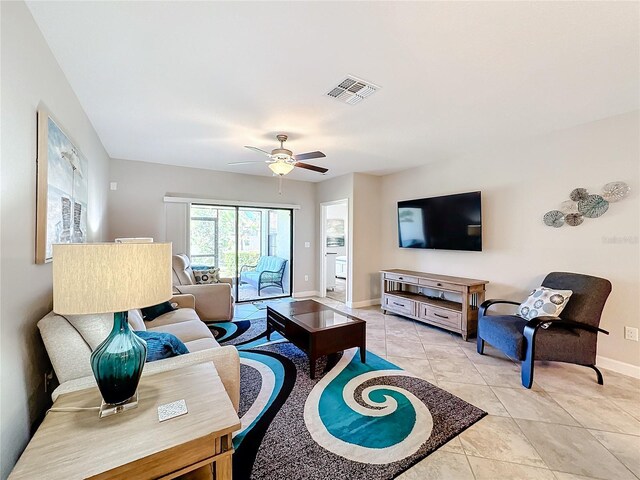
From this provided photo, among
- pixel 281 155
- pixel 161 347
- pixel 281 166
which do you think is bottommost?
pixel 161 347

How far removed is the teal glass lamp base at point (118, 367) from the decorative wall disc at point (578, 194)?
401 cm

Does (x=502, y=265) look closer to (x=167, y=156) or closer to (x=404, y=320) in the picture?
(x=404, y=320)

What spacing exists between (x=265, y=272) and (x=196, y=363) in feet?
13.3

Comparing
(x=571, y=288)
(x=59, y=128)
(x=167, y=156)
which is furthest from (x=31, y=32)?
(x=571, y=288)

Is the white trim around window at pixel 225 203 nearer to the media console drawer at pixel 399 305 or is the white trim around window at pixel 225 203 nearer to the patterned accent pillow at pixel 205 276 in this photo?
the patterned accent pillow at pixel 205 276

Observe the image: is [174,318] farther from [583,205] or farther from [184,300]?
[583,205]

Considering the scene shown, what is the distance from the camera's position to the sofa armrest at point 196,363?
125cm

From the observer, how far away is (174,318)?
2.72 m

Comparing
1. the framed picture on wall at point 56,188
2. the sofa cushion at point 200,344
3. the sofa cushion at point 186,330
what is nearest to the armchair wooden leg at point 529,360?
the sofa cushion at point 200,344

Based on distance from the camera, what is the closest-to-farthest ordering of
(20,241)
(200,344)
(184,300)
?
(20,241) < (200,344) < (184,300)

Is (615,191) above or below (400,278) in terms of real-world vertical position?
above

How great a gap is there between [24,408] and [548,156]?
15.5 ft

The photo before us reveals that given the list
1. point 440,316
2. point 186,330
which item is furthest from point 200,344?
point 440,316

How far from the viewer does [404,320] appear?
4.22 metres
